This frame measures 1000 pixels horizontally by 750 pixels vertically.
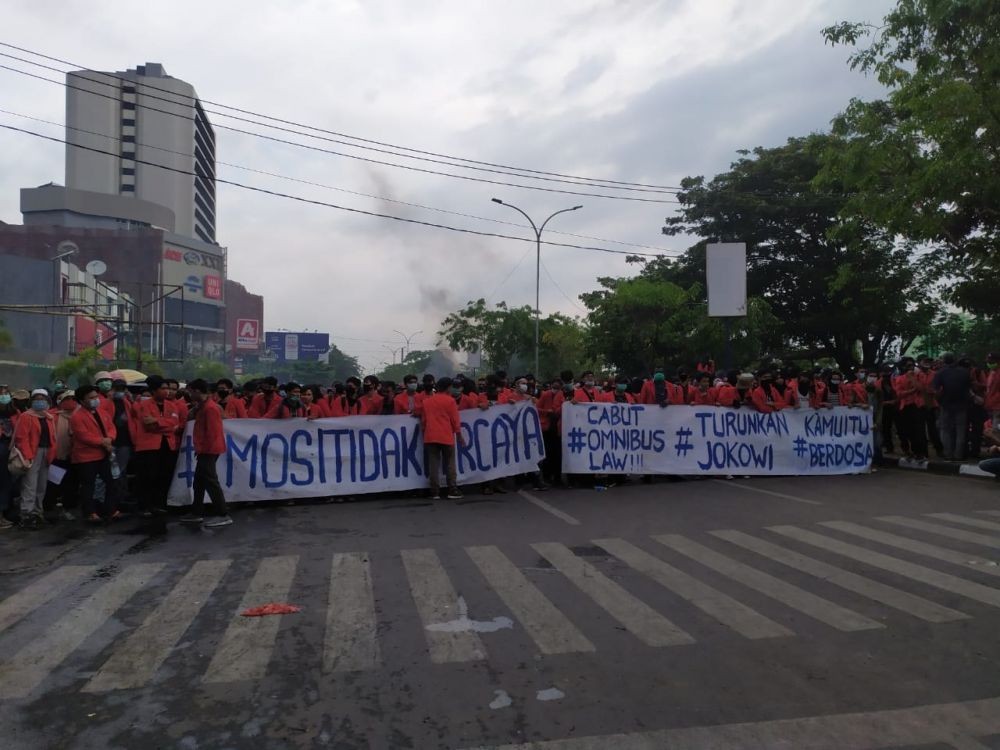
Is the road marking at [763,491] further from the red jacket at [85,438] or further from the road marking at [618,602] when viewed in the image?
the red jacket at [85,438]

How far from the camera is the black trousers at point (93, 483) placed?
377 inches

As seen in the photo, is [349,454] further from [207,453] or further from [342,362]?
[342,362]

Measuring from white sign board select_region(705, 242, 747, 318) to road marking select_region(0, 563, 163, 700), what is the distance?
15.1 metres

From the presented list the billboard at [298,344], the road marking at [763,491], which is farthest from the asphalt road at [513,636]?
the billboard at [298,344]

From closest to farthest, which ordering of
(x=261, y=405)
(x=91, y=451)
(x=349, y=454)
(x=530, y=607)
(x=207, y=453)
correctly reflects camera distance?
1. (x=530, y=607)
2. (x=91, y=451)
3. (x=207, y=453)
4. (x=349, y=454)
5. (x=261, y=405)

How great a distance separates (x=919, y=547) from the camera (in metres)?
7.61

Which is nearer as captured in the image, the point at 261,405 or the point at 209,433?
the point at 209,433

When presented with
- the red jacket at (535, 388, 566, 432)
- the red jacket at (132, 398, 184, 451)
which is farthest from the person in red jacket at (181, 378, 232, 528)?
the red jacket at (535, 388, 566, 432)

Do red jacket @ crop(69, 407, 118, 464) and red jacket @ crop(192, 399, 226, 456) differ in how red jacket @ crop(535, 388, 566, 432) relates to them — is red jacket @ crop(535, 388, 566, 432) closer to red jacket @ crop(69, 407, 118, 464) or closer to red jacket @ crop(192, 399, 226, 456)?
red jacket @ crop(192, 399, 226, 456)

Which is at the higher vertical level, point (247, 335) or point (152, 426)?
point (247, 335)

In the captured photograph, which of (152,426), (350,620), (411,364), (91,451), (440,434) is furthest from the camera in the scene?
(411,364)

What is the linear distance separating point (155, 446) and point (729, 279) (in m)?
13.5

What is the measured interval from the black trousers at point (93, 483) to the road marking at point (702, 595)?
5768 millimetres

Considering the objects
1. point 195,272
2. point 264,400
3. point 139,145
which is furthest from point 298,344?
point 264,400
